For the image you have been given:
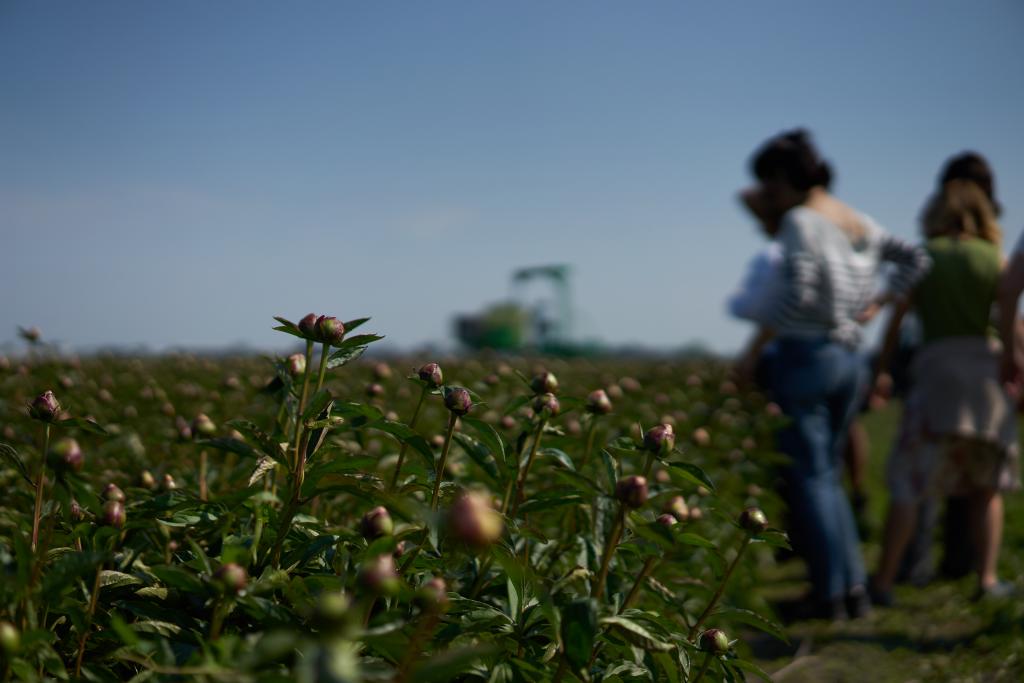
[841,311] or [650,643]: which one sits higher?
[841,311]

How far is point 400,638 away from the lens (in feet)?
2.84

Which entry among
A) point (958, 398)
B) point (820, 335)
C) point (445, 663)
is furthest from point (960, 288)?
point (445, 663)

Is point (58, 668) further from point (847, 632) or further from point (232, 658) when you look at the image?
point (847, 632)

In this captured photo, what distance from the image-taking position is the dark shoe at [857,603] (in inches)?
131

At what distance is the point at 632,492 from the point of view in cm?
98

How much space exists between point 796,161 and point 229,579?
3000 millimetres

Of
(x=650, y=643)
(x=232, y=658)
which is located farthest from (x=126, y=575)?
(x=650, y=643)

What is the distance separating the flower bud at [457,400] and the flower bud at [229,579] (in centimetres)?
35

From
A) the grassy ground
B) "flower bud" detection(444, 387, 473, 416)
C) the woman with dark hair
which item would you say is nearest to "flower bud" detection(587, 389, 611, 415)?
"flower bud" detection(444, 387, 473, 416)

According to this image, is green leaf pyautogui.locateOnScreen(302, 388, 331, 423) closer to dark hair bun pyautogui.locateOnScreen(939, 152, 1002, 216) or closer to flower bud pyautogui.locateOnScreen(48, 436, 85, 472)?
flower bud pyautogui.locateOnScreen(48, 436, 85, 472)

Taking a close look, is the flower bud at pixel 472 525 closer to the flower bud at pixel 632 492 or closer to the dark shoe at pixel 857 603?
the flower bud at pixel 632 492

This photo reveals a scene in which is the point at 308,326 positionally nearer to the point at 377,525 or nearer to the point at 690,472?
the point at 377,525

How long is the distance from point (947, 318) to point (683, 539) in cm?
273

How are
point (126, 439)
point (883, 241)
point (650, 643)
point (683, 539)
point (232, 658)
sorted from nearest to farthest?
point (232, 658)
point (650, 643)
point (683, 539)
point (126, 439)
point (883, 241)
